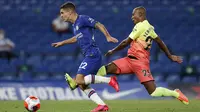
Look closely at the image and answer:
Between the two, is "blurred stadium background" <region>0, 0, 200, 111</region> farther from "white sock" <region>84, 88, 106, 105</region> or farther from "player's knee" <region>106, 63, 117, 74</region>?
"white sock" <region>84, 88, 106, 105</region>

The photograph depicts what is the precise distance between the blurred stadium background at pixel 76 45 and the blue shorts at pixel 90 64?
6389 millimetres

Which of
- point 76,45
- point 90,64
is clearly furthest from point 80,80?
point 76,45

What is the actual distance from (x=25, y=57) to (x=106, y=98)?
453cm

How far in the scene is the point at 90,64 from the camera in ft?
30.3

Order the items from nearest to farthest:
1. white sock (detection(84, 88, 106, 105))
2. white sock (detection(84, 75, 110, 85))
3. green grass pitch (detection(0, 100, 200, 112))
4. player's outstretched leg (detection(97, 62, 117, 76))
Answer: white sock (detection(84, 75, 110, 85)), white sock (detection(84, 88, 106, 105)), player's outstretched leg (detection(97, 62, 117, 76)), green grass pitch (detection(0, 100, 200, 112))

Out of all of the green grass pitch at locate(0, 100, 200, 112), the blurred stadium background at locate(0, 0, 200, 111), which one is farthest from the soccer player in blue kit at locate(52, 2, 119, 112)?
the blurred stadium background at locate(0, 0, 200, 111)

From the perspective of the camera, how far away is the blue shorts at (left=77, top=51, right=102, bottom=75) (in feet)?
30.2

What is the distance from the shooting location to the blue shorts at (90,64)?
921 cm

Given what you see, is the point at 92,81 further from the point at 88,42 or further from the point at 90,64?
the point at 88,42

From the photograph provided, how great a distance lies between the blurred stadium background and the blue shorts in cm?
639

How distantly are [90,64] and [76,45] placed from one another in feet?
33.7

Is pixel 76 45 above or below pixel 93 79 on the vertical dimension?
above

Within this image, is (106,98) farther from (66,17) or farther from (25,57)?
(66,17)

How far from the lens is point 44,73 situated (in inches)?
723
